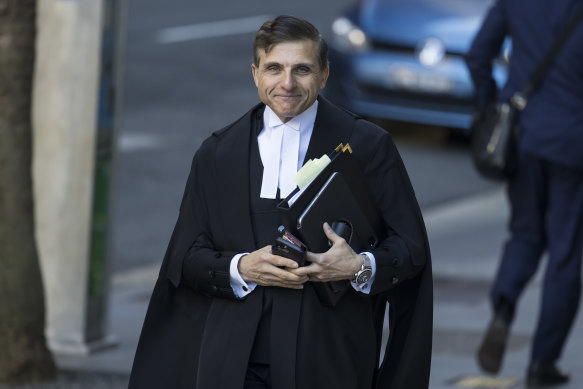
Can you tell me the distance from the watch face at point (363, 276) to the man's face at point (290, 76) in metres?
0.44

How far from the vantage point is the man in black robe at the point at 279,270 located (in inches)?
143

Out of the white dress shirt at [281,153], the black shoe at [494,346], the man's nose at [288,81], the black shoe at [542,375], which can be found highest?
the man's nose at [288,81]

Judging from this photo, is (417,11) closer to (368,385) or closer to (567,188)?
(567,188)

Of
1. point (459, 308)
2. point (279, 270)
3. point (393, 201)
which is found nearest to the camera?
point (279, 270)

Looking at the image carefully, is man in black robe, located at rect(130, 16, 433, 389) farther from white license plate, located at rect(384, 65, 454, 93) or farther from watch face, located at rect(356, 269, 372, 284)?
white license plate, located at rect(384, 65, 454, 93)

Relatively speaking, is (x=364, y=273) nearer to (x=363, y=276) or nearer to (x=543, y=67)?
(x=363, y=276)

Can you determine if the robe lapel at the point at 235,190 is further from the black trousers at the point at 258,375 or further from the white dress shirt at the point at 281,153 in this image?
the black trousers at the point at 258,375

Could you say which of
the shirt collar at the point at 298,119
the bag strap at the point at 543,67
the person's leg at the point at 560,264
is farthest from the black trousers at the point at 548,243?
the shirt collar at the point at 298,119

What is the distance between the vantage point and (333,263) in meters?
3.54

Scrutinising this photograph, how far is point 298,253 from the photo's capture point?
3.50 m

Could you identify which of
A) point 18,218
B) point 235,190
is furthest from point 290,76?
point 18,218

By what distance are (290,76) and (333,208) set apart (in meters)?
0.34

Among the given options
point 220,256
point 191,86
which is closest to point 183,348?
point 220,256

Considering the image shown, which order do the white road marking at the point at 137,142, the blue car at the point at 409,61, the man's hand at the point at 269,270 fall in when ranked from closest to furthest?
1. the man's hand at the point at 269,270
2. the blue car at the point at 409,61
3. the white road marking at the point at 137,142
